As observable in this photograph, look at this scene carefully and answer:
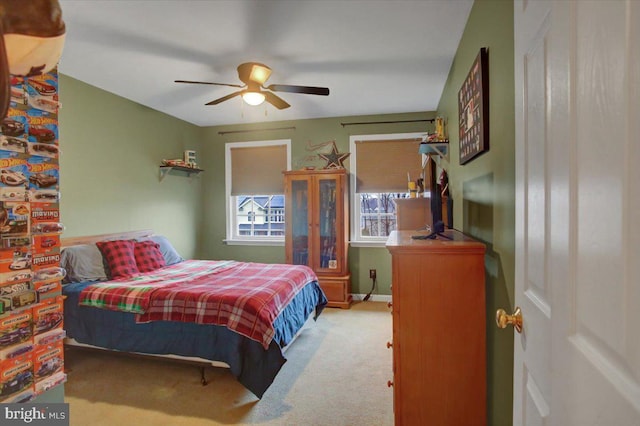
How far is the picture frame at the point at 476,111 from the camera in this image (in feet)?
5.49

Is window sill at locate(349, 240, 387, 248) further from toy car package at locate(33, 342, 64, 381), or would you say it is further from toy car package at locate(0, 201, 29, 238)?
toy car package at locate(0, 201, 29, 238)

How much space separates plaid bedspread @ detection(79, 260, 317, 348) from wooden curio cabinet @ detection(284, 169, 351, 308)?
1.23 metres

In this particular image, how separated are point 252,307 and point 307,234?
2.23 m

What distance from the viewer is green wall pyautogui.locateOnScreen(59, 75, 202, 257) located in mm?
3230

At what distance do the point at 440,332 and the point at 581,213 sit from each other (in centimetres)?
109

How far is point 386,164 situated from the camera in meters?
4.63

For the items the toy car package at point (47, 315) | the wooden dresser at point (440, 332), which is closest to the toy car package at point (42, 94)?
the toy car package at point (47, 315)

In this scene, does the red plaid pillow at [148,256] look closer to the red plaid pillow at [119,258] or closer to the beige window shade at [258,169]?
the red plaid pillow at [119,258]

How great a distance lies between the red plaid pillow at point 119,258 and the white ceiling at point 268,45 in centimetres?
170

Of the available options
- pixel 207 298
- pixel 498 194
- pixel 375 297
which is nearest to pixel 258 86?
pixel 207 298

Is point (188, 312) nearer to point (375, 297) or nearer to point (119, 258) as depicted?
point (119, 258)

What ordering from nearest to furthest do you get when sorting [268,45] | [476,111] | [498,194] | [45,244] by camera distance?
[45,244], [498,194], [476,111], [268,45]

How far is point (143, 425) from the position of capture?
202cm

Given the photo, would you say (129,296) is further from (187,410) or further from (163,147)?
(163,147)
